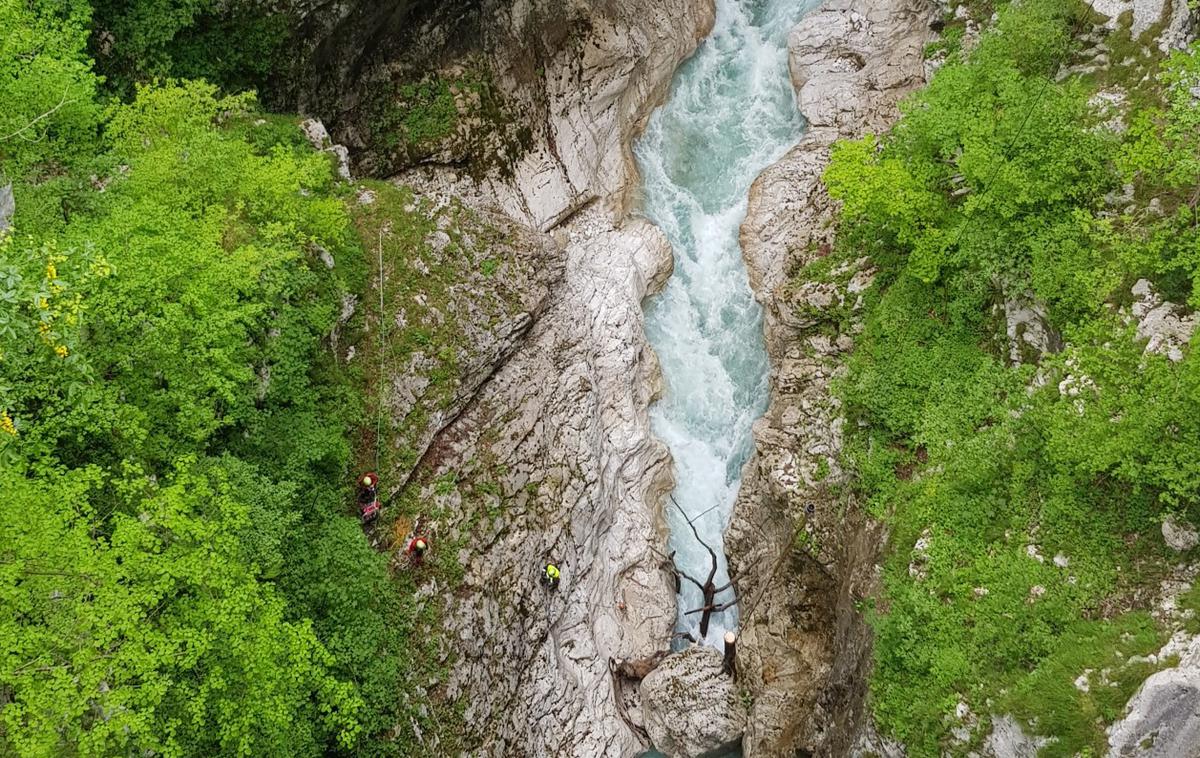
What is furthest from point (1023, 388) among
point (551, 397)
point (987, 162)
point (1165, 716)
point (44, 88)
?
point (44, 88)

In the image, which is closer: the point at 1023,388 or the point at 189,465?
the point at 189,465

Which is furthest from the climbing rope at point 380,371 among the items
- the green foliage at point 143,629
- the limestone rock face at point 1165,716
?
the limestone rock face at point 1165,716

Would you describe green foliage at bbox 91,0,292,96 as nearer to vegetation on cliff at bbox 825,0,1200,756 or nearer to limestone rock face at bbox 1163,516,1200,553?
vegetation on cliff at bbox 825,0,1200,756

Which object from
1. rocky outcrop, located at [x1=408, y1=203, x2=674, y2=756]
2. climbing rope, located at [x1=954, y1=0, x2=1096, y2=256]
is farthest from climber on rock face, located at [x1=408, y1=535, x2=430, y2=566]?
climbing rope, located at [x1=954, y1=0, x2=1096, y2=256]

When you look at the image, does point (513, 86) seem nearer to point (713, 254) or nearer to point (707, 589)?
point (713, 254)

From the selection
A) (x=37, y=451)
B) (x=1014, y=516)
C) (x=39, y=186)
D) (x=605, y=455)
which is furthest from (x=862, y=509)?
(x=39, y=186)

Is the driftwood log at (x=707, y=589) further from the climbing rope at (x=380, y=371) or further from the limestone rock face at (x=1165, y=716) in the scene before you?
the limestone rock face at (x=1165, y=716)
